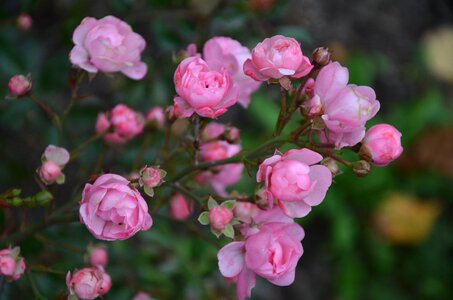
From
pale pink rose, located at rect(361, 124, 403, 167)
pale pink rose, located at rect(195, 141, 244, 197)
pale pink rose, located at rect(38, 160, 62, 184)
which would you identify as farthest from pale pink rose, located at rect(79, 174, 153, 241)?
pale pink rose, located at rect(361, 124, 403, 167)

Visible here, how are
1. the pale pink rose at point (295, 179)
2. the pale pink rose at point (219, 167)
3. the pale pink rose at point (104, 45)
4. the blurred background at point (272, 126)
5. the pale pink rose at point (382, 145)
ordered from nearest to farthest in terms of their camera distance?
the pale pink rose at point (295, 179) < the pale pink rose at point (382, 145) < the pale pink rose at point (104, 45) < the pale pink rose at point (219, 167) < the blurred background at point (272, 126)

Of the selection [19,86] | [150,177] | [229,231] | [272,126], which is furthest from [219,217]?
[272,126]

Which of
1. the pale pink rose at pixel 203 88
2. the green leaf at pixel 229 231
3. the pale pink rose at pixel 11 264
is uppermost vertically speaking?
the pale pink rose at pixel 203 88

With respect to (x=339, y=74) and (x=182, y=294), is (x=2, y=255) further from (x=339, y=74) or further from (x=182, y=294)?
(x=182, y=294)

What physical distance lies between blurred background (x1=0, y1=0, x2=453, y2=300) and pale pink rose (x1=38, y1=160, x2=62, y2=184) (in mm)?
312

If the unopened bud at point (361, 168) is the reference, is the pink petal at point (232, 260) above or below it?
below

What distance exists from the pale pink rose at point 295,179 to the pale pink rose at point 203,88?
0.13 metres

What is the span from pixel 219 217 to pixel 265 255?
106 mm

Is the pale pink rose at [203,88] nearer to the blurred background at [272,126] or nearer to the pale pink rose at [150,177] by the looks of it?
the pale pink rose at [150,177]

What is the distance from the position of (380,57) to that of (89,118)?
2.27 meters

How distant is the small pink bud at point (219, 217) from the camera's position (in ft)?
3.64

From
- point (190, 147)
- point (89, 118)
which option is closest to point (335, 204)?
point (89, 118)

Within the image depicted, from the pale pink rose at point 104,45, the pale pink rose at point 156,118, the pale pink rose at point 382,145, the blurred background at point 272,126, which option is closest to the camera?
the pale pink rose at point 382,145

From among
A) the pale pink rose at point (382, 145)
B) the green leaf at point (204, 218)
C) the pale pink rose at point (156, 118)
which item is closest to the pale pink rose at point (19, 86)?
the pale pink rose at point (156, 118)
